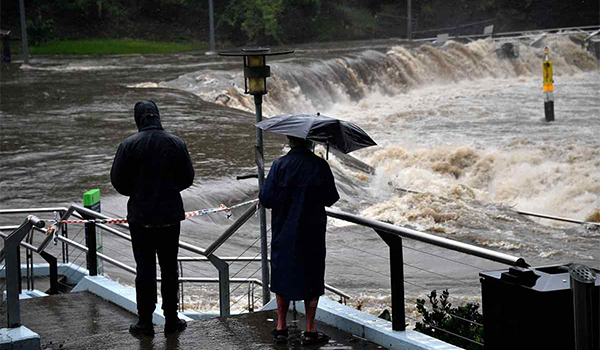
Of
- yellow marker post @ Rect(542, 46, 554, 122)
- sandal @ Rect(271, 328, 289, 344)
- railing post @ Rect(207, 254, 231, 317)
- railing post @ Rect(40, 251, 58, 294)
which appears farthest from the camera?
yellow marker post @ Rect(542, 46, 554, 122)

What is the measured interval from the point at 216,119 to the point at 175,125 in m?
1.57

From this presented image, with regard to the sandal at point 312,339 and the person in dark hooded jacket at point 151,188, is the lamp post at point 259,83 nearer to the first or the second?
the person in dark hooded jacket at point 151,188

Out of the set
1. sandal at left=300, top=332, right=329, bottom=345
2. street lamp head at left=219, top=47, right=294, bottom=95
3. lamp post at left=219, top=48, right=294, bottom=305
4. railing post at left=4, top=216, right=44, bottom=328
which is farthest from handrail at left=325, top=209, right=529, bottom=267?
railing post at left=4, top=216, right=44, bottom=328

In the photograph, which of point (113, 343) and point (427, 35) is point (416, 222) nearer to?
point (113, 343)

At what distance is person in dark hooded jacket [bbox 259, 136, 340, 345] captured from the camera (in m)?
6.02

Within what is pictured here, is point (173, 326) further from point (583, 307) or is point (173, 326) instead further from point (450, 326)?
point (583, 307)

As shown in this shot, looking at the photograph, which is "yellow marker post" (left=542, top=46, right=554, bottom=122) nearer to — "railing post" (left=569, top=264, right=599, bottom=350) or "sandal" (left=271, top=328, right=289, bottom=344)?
"sandal" (left=271, top=328, right=289, bottom=344)

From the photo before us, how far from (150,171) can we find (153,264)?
0.70 meters

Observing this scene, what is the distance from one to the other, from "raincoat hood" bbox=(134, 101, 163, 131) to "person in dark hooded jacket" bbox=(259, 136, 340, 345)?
969 mm

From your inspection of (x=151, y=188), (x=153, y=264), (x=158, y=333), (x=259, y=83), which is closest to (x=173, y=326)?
(x=158, y=333)

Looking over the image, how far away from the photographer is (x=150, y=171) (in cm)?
643

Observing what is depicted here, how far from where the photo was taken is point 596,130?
1188 inches

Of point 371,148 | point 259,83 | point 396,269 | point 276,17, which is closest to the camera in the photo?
point 396,269

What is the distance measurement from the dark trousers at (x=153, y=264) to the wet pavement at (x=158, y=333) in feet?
0.72
